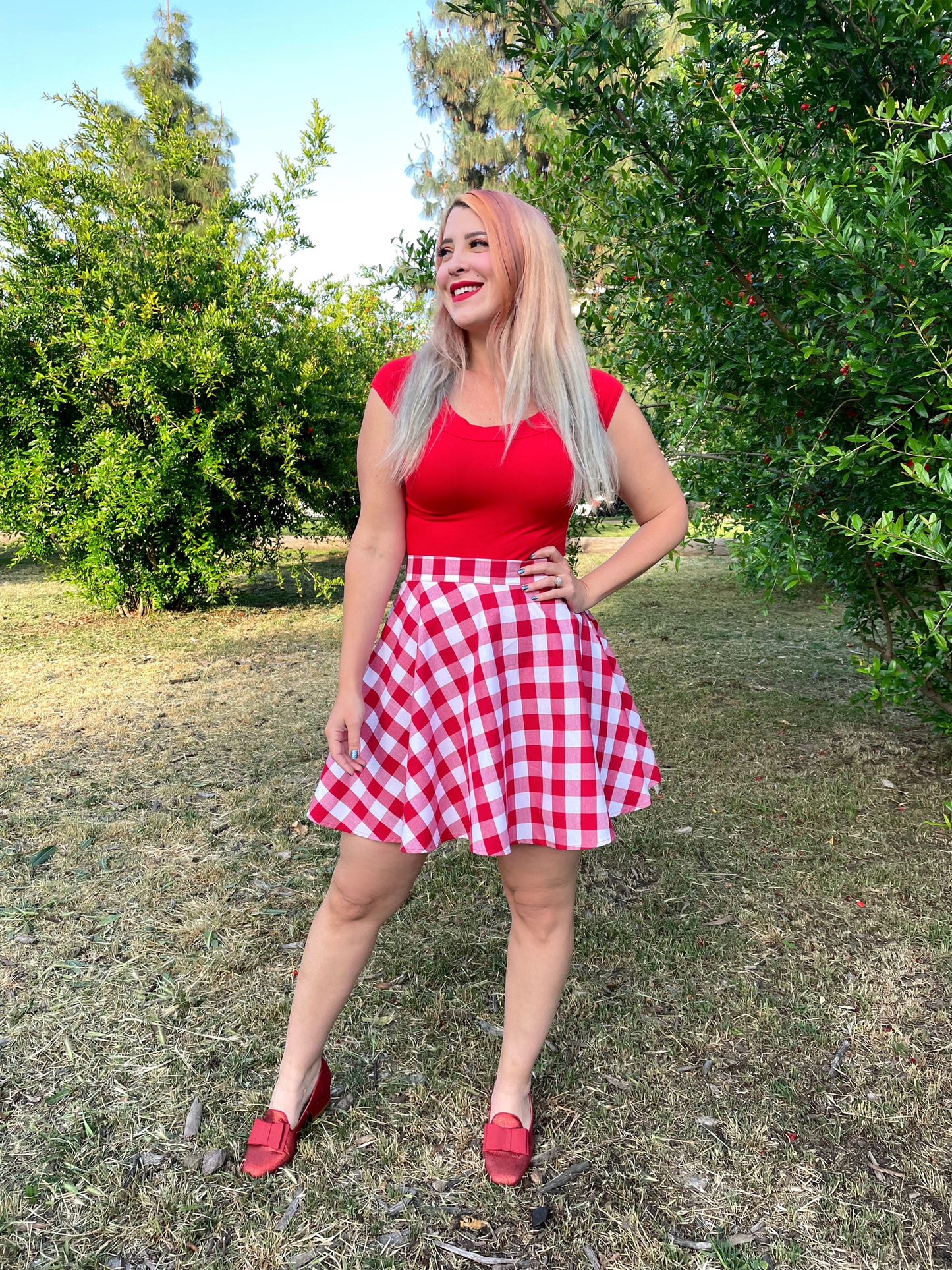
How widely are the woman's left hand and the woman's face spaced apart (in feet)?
1.56

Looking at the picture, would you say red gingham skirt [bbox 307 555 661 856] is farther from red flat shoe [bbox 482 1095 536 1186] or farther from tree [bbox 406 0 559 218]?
tree [bbox 406 0 559 218]

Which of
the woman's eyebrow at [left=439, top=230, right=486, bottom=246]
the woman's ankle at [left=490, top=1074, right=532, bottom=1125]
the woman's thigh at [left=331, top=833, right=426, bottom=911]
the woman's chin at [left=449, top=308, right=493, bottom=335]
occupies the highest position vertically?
the woman's eyebrow at [left=439, top=230, right=486, bottom=246]

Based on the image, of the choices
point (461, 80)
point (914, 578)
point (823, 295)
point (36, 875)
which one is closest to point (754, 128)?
point (823, 295)

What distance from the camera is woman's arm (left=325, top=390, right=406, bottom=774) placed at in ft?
5.87

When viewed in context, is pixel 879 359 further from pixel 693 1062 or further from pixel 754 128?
pixel 693 1062

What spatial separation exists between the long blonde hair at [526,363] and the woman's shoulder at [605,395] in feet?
0.18

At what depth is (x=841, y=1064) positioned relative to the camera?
7.47ft

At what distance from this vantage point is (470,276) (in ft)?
5.74

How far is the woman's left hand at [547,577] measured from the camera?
5.74 ft

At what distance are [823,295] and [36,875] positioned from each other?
3288 mm

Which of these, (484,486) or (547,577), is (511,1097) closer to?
(547,577)

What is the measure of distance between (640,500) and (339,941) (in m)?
1.12

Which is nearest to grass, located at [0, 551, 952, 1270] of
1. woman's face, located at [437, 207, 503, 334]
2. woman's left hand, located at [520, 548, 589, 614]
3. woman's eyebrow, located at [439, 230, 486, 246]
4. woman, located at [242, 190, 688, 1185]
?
woman, located at [242, 190, 688, 1185]

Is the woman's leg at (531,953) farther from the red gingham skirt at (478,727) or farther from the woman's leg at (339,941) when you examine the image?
the woman's leg at (339,941)
